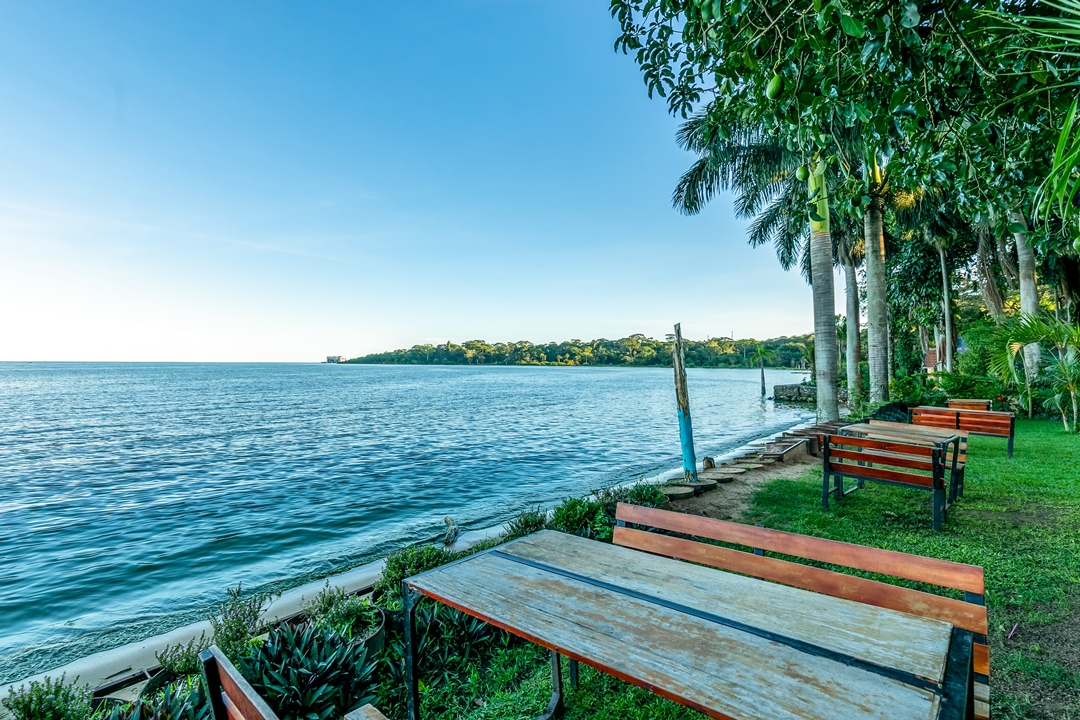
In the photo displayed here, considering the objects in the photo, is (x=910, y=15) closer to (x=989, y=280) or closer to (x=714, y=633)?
(x=714, y=633)

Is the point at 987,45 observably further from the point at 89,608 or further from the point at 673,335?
the point at 89,608

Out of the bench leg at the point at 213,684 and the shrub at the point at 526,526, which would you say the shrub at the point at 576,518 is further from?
the bench leg at the point at 213,684

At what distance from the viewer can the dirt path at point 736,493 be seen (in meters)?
6.36

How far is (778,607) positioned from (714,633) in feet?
1.18

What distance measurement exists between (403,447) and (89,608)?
1190cm

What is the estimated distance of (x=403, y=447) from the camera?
18172 millimetres

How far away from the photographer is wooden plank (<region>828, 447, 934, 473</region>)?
17.8ft

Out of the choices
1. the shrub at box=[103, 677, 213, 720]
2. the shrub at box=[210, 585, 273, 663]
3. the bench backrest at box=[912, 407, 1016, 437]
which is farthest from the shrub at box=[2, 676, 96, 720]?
the bench backrest at box=[912, 407, 1016, 437]

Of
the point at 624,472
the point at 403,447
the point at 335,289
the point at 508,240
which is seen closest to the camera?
the point at 624,472

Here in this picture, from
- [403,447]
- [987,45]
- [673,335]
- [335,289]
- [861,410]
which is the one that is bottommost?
[403,447]

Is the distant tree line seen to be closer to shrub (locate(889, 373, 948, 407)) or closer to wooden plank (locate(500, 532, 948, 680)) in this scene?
shrub (locate(889, 373, 948, 407))

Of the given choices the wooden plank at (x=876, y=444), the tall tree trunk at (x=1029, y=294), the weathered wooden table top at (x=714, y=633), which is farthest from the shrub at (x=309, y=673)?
the tall tree trunk at (x=1029, y=294)

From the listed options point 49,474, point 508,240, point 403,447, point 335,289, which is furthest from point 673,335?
point 335,289

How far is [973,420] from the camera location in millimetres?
9320
